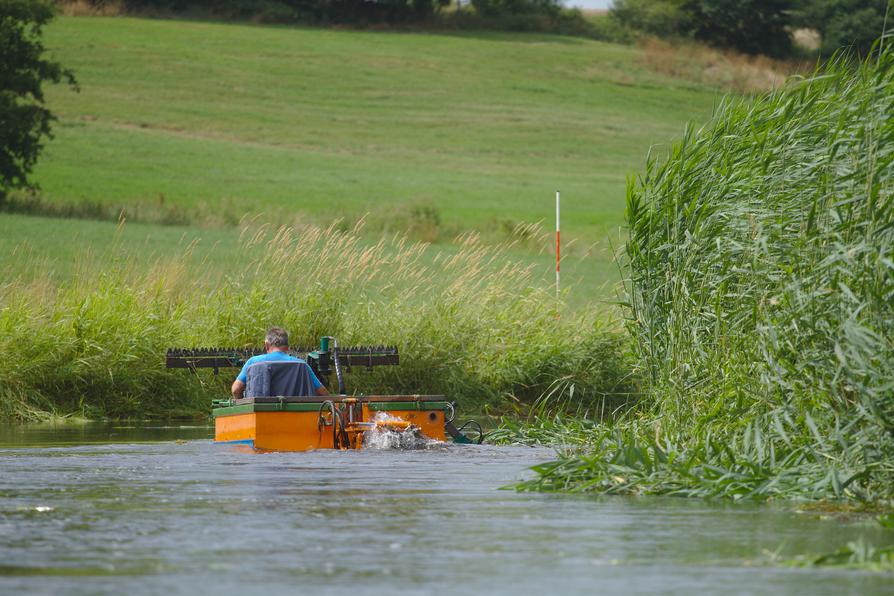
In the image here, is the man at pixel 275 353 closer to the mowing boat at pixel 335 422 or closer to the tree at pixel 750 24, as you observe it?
the mowing boat at pixel 335 422

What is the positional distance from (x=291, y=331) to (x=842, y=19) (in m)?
61.2

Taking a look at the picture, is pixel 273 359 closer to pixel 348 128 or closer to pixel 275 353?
pixel 275 353

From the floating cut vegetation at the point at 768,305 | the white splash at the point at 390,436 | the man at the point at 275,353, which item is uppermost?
the floating cut vegetation at the point at 768,305

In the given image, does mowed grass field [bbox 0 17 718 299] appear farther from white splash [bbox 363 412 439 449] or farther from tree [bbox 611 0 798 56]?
white splash [bbox 363 412 439 449]

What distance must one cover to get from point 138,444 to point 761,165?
6949 mm

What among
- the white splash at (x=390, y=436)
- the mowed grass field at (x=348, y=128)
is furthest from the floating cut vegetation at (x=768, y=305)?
the mowed grass field at (x=348, y=128)

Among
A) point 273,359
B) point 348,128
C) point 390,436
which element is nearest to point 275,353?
point 273,359

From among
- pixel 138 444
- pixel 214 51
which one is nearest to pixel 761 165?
pixel 138 444

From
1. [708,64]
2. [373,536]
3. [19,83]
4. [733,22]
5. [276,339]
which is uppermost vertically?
[733,22]

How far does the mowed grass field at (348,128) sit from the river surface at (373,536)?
2002 cm

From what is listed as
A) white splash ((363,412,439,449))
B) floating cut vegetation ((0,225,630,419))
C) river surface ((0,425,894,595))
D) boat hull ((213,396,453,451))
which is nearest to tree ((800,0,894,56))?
floating cut vegetation ((0,225,630,419))

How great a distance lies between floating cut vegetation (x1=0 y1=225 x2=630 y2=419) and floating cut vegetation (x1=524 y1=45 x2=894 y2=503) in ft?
22.8

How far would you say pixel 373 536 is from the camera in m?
8.89

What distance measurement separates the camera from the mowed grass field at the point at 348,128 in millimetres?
47438
